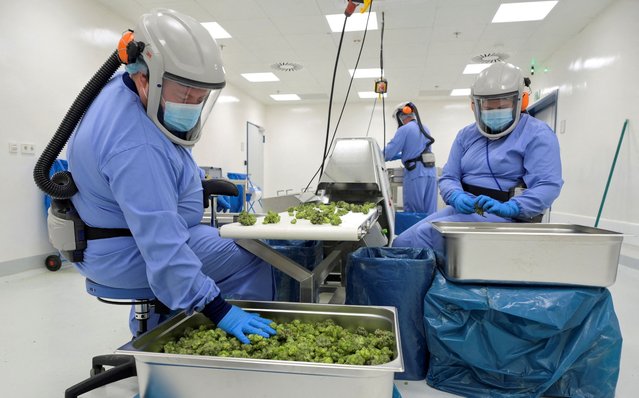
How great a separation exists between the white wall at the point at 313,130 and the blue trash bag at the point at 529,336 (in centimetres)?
781

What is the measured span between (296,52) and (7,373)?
500cm

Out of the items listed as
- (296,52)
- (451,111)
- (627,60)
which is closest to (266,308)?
(627,60)

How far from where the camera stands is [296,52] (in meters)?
5.42

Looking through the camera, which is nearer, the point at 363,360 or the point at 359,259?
the point at 363,360

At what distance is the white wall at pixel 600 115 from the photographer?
3469 millimetres

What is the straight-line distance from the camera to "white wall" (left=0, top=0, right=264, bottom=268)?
2.96m

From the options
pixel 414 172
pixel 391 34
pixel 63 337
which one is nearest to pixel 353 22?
pixel 391 34

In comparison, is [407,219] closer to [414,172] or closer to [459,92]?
[414,172]

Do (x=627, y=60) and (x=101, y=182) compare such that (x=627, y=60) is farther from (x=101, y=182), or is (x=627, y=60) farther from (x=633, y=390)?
(x=101, y=182)

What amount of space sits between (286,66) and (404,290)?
5555 mm

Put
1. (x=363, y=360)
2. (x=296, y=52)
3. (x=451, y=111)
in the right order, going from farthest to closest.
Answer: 1. (x=451, y=111)
2. (x=296, y=52)
3. (x=363, y=360)

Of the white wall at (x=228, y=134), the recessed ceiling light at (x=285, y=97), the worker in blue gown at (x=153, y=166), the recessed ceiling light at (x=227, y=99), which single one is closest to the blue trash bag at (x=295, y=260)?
the worker in blue gown at (x=153, y=166)

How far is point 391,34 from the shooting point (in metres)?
4.69

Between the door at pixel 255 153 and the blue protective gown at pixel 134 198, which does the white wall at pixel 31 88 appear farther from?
the door at pixel 255 153
